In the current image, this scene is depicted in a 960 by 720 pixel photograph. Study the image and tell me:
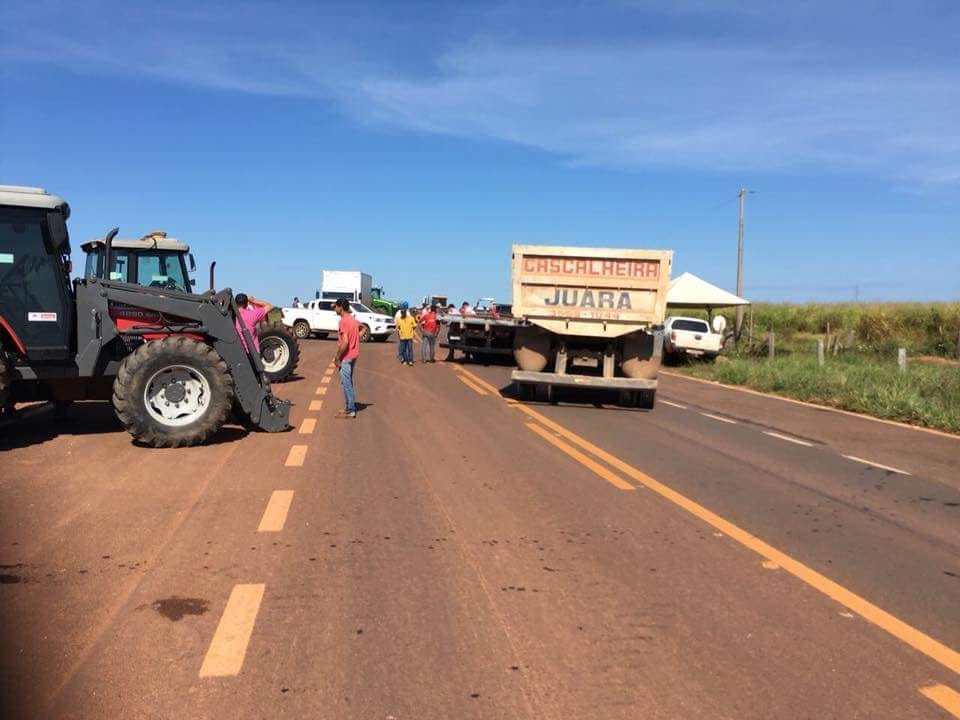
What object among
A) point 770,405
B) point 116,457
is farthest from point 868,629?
point 770,405

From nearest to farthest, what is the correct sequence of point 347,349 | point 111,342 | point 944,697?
point 944,697 → point 111,342 → point 347,349

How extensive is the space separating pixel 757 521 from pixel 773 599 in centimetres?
199

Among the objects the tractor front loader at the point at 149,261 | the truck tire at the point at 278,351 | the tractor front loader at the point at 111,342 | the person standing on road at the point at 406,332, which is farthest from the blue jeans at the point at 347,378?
the person standing on road at the point at 406,332

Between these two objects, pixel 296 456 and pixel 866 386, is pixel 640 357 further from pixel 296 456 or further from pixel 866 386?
pixel 296 456

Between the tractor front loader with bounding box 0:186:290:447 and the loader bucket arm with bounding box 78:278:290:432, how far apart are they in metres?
0.01

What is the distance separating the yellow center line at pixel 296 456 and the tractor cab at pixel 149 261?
4703 millimetres

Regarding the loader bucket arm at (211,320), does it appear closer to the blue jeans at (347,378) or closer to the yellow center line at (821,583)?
the blue jeans at (347,378)

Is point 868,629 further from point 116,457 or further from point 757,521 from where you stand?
point 116,457

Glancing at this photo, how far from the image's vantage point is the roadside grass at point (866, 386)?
15125 mm

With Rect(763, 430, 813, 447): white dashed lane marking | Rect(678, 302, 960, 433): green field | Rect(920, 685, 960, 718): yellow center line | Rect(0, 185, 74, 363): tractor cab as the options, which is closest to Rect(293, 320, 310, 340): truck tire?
Rect(678, 302, 960, 433): green field

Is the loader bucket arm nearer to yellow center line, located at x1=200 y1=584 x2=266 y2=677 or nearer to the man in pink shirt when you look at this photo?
the man in pink shirt

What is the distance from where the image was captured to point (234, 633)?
13.7 feet

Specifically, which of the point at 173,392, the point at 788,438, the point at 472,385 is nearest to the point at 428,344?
the point at 472,385

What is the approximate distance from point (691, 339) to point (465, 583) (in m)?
24.8
